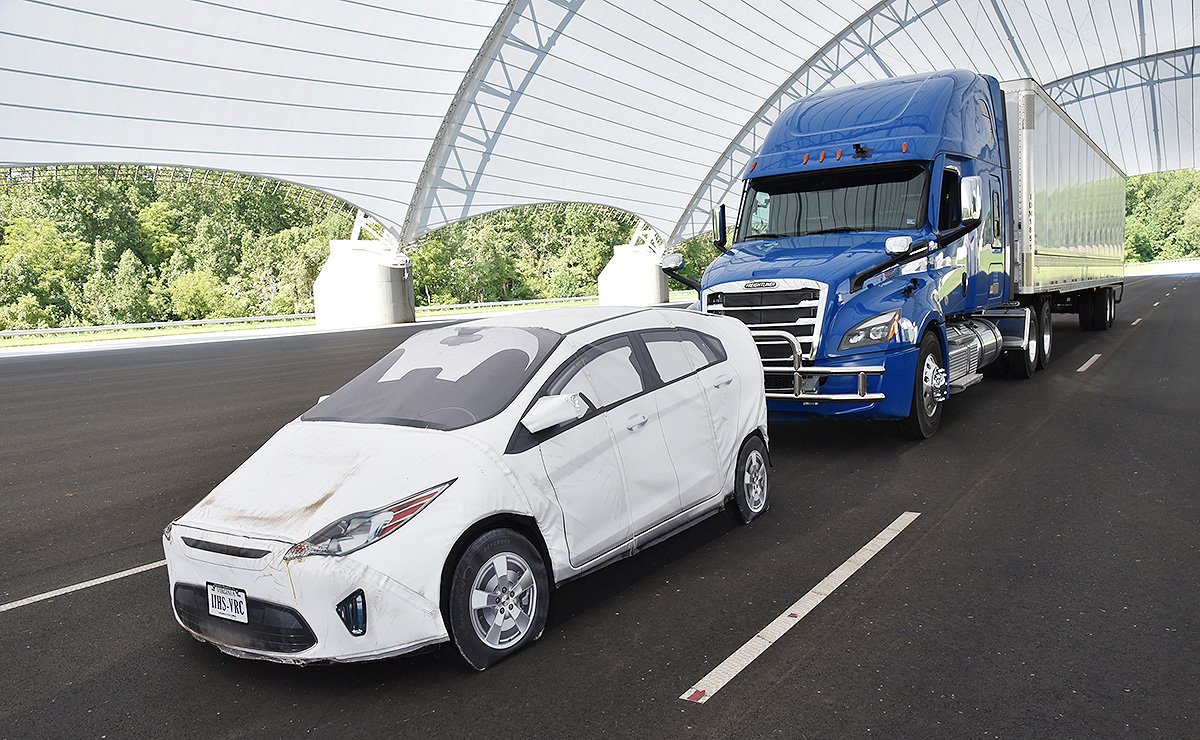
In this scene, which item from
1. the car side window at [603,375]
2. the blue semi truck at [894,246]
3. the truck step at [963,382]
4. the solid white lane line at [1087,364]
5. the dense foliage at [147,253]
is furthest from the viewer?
the dense foliage at [147,253]

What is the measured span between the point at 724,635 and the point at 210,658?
2.59 metres

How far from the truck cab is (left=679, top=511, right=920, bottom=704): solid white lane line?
8.81 feet

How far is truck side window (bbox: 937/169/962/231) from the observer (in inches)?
406

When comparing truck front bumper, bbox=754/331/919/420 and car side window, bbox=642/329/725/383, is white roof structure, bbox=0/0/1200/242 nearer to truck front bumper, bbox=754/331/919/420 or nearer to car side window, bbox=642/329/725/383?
truck front bumper, bbox=754/331/919/420

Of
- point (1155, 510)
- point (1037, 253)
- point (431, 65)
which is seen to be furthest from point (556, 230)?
point (1155, 510)

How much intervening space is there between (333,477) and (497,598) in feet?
3.20

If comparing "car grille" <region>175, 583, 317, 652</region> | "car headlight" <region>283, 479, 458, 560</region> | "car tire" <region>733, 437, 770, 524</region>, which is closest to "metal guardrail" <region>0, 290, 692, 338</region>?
"car tire" <region>733, 437, 770, 524</region>

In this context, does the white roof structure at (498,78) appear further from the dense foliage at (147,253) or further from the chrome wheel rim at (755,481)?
the dense foliage at (147,253)

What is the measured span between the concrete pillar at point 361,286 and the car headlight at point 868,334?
3523 cm

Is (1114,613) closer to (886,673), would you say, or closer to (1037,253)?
(886,673)

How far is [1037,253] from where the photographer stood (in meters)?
13.6

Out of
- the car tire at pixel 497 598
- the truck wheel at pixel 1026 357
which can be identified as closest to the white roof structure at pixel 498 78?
the truck wheel at pixel 1026 357

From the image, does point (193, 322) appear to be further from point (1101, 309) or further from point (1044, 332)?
point (1044, 332)

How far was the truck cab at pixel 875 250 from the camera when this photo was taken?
29.8ft
